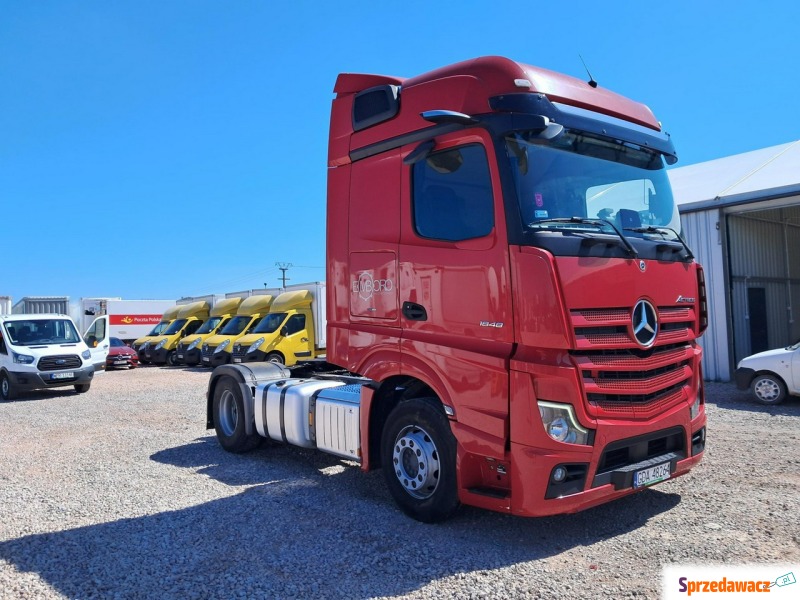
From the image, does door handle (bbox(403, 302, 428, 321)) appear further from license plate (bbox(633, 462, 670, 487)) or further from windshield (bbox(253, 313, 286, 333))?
windshield (bbox(253, 313, 286, 333))

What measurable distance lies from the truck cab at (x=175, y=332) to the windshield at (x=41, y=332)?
8274 mm

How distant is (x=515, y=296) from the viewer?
4.11 metres

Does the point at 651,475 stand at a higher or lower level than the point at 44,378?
lower

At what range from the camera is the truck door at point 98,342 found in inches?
637

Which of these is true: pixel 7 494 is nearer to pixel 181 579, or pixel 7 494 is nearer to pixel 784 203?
pixel 181 579

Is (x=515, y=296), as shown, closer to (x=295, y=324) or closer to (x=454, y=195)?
(x=454, y=195)

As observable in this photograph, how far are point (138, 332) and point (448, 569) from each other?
32427 mm

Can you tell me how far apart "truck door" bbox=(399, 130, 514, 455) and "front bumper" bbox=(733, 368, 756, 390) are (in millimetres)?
8413

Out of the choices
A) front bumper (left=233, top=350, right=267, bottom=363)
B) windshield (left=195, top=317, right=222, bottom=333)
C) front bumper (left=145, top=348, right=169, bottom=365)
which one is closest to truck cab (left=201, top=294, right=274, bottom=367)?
windshield (left=195, top=317, right=222, bottom=333)

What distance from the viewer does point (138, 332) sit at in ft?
108

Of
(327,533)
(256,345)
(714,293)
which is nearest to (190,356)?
(256,345)

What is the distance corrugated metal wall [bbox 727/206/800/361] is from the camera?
1441cm

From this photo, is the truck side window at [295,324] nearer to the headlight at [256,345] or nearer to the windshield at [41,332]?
the headlight at [256,345]

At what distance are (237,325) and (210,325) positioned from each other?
2.62 m
